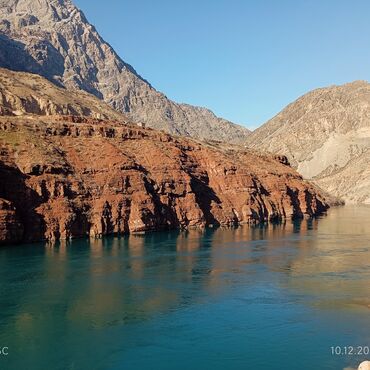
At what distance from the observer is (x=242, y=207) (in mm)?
100625

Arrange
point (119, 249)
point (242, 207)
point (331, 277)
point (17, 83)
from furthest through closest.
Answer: point (17, 83)
point (242, 207)
point (119, 249)
point (331, 277)

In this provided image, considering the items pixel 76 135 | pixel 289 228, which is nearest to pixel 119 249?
pixel 76 135

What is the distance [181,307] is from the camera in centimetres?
3647

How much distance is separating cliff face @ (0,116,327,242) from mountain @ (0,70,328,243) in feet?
0.47

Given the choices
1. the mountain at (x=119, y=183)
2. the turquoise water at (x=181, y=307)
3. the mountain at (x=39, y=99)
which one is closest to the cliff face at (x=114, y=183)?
the mountain at (x=119, y=183)

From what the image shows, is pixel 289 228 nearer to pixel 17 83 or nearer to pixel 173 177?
pixel 173 177

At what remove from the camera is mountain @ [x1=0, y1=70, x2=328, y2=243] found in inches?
2785

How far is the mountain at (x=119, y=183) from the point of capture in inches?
2785

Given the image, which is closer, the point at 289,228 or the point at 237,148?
the point at 289,228

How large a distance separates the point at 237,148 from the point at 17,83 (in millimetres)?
71477

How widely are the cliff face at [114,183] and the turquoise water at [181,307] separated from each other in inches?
353
